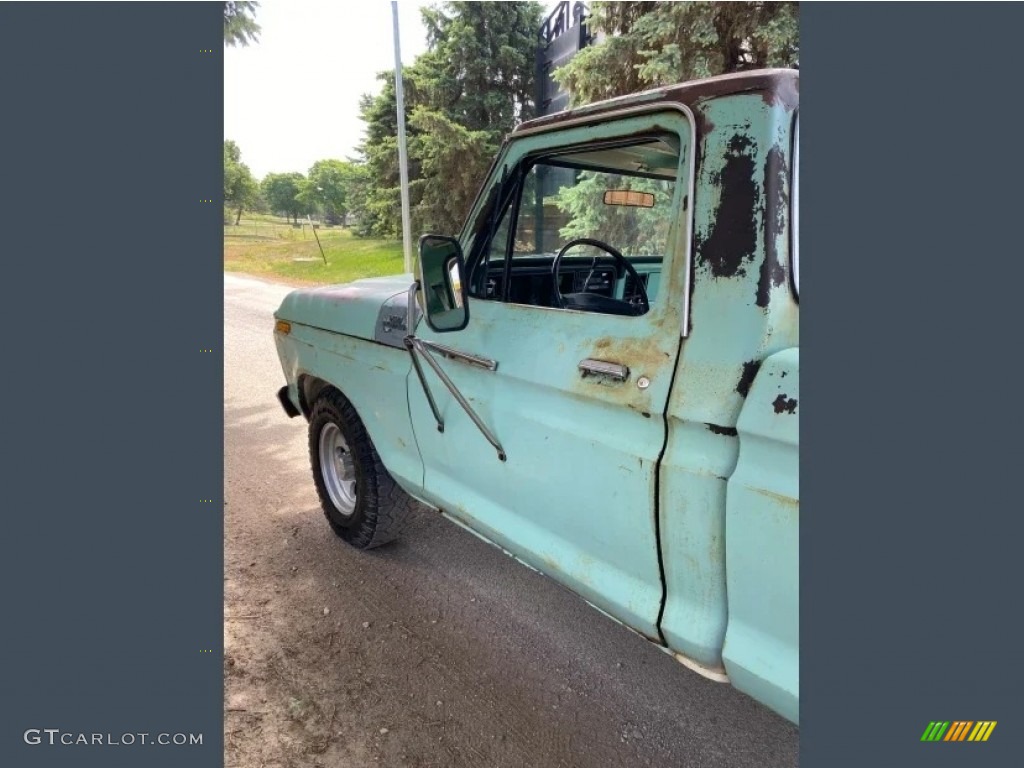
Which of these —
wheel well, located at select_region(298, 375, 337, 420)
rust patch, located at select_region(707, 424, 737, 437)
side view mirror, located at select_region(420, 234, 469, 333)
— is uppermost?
side view mirror, located at select_region(420, 234, 469, 333)

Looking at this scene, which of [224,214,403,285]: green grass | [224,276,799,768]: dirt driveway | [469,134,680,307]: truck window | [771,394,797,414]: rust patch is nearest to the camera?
[771,394,797,414]: rust patch

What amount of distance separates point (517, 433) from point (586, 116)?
95 cm

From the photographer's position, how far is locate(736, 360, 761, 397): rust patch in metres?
1.51

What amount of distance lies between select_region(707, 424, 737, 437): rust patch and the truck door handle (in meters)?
0.27

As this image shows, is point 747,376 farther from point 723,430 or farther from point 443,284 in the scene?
point 443,284

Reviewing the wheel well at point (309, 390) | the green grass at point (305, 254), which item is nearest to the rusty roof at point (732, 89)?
the wheel well at point (309, 390)

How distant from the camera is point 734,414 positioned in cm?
152

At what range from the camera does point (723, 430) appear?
1546 mm

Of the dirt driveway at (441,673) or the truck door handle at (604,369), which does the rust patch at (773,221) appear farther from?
→ the dirt driveway at (441,673)

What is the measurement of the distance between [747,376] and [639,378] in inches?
11.2

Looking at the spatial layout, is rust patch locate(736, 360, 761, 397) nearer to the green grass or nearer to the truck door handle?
the truck door handle

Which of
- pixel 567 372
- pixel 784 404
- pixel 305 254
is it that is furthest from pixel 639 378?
pixel 305 254

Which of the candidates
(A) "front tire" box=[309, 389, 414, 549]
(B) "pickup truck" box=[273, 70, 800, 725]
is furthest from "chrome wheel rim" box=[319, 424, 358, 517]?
(B) "pickup truck" box=[273, 70, 800, 725]

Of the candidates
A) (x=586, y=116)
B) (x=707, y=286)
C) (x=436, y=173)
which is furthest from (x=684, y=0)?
(x=707, y=286)
